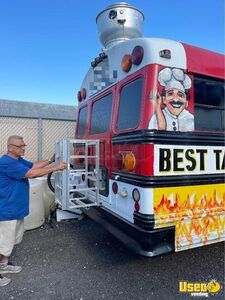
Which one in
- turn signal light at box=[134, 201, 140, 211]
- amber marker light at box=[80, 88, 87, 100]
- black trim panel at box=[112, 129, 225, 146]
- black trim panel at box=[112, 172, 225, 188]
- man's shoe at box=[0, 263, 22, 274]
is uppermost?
amber marker light at box=[80, 88, 87, 100]

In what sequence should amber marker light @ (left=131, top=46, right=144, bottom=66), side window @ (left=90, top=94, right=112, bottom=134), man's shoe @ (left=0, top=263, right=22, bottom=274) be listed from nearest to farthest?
amber marker light @ (left=131, top=46, right=144, bottom=66), man's shoe @ (left=0, top=263, right=22, bottom=274), side window @ (left=90, top=94, right=112, bottom=134)

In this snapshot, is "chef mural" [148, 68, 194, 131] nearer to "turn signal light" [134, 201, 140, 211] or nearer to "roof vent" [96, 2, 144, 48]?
"turn signal light" [134, 201, 140, 211]

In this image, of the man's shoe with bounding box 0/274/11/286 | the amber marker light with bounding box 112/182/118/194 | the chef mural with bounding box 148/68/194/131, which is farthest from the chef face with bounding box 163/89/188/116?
the man's shoe with bounding box 0/274/11/286

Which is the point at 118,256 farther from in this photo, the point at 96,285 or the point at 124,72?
the point at 124,72

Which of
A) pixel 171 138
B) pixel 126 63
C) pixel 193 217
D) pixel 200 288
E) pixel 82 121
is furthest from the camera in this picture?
pixel 82 121

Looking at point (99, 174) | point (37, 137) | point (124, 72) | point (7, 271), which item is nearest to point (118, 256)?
point (99, 174)

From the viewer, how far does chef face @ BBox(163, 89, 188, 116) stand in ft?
8.76

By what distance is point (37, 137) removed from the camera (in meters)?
6.64

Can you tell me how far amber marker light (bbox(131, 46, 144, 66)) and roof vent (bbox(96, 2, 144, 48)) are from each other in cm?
118

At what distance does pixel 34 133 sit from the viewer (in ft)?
22.0

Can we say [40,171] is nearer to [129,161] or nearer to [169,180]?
[129,161]

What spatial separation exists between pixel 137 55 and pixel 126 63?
0.26m

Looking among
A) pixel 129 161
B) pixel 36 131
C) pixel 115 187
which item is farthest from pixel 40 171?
pixel 36 131

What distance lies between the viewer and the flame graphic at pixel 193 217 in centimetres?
260
